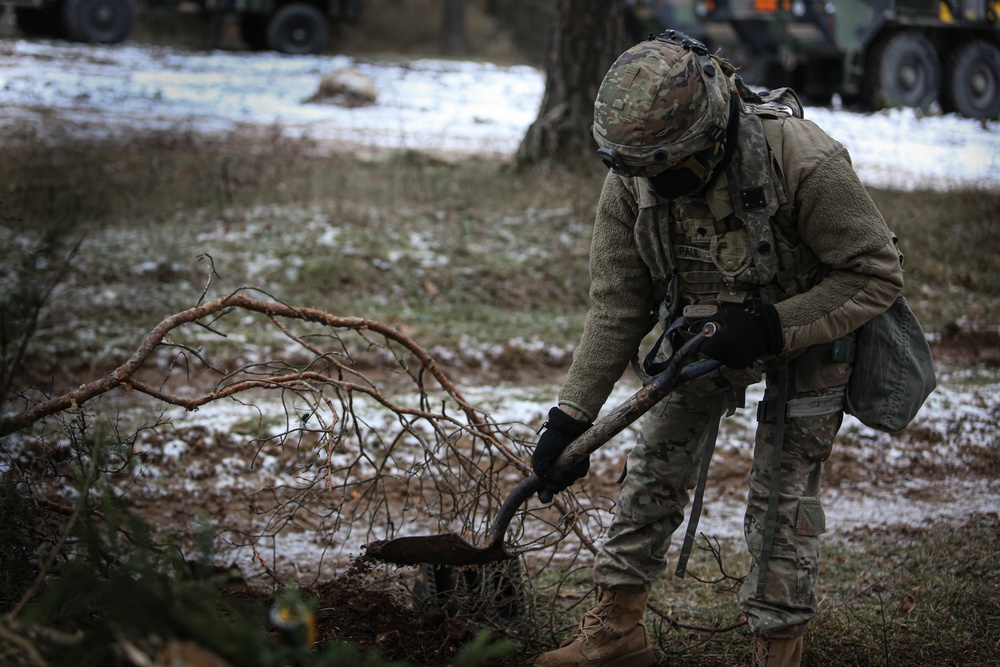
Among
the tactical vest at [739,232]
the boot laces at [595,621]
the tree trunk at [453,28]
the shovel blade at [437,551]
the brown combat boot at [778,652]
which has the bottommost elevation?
the boot laces at [595,621]

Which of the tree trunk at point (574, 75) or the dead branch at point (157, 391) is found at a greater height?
the tree trunk at point (574, 75)

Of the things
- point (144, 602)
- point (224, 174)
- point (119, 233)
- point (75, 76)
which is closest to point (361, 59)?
point (75, 76)

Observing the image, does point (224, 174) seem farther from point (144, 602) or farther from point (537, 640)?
point (144, 602)

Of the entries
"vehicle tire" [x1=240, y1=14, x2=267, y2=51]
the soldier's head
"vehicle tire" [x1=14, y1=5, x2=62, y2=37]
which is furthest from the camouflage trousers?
"vehicle tire" [x1=14, y1=5, x2=62, y2=37]

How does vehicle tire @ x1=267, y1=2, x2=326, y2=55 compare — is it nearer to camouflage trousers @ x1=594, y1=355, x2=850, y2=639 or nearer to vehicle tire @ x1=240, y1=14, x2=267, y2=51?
vehicle tire @ x1=240, y1=14, x2=267, y2=51

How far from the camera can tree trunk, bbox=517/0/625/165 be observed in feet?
28.6

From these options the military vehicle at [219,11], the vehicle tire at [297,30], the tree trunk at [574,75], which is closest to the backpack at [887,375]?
the tree trunk at [574,75]

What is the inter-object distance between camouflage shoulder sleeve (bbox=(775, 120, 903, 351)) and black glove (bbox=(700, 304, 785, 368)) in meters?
0.04

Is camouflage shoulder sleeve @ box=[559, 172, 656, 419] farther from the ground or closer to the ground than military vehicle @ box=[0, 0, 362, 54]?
closer to the ground

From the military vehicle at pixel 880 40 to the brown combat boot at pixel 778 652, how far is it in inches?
469

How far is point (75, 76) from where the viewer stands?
46.3 ft

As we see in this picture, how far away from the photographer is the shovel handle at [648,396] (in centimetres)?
257

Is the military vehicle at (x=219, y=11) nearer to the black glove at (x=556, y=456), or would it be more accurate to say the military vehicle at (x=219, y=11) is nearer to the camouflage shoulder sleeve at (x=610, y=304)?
the camouflage shoulder sleeve at (x=610, y=304)

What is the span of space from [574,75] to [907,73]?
261 inches
